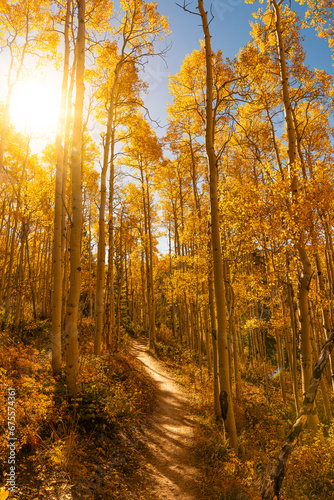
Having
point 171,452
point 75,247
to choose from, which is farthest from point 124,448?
point 75,247

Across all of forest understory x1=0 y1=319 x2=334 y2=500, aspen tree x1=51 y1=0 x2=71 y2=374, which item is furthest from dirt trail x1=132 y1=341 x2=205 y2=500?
aspen tree x1=51 y1=0 x2=71 y2=374

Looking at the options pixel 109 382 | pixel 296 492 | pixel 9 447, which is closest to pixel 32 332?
pixel 109 382

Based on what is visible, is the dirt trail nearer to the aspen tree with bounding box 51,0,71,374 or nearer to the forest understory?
the forest understory

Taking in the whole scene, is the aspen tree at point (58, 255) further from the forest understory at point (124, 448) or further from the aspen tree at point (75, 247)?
the aspen tree at point (75, 247)

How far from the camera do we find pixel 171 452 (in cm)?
554

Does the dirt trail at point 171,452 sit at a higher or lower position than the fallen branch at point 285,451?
lower

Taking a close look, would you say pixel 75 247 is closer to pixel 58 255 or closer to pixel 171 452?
pixel 58 255

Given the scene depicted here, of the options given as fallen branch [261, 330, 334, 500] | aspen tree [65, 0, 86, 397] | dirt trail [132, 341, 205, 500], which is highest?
aspen tree [65, 0, 86, 397]

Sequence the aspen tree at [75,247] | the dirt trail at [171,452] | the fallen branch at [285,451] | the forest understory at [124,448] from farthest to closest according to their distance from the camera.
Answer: the aspen tree at [75,247], the dirt trail at [171,452], the forest understory at [124,448], the fallen branch at [285,451]

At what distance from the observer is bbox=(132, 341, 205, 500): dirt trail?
431cm

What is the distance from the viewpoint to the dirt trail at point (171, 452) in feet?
14.1

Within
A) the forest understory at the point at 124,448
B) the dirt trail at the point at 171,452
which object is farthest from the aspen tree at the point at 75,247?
the dirt trail at the point at 171,452

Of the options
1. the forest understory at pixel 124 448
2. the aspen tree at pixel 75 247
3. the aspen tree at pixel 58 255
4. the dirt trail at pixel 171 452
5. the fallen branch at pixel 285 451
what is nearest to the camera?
the fallen branch at pixel 285 451

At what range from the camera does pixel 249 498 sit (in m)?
3.67
